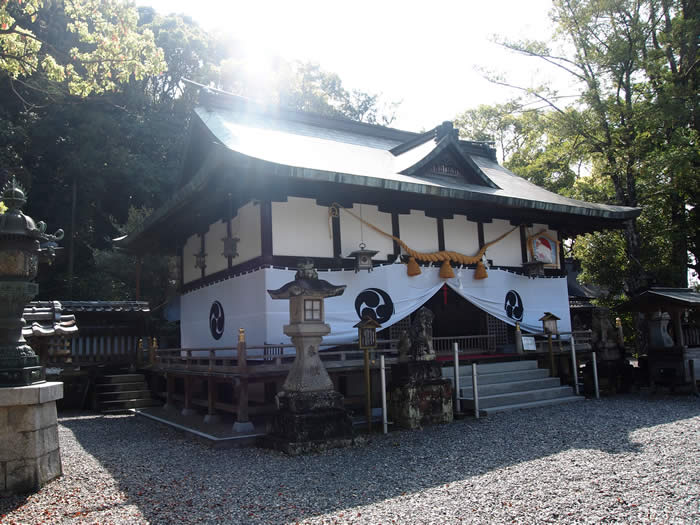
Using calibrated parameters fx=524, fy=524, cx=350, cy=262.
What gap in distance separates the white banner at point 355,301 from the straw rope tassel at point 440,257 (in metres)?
0.18

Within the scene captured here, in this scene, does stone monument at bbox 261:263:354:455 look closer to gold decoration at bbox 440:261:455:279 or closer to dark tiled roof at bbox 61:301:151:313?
gold decoration at bbox 440:261:455:279

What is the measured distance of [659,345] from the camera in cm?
1255

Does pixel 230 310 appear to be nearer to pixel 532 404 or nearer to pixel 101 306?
pixel 532 404

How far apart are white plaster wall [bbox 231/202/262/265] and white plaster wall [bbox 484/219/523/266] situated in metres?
6.14

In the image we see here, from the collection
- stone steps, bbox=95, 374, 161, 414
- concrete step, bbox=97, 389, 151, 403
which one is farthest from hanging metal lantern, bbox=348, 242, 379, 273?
concrete step, bbox=97, 389, 151, 403

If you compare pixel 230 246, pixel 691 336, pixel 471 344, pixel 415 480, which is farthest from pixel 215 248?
pixel 691 336

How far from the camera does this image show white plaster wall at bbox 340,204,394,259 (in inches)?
449

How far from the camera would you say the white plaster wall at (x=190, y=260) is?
48.0ft

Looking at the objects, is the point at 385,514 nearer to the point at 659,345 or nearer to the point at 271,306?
the point at 271,306

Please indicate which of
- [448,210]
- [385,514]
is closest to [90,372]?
[448,210]

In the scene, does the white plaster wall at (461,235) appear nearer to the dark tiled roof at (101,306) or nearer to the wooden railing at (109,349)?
the wooden railing at (109,349)

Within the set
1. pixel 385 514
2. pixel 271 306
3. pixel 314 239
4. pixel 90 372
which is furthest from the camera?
pixel 90 372

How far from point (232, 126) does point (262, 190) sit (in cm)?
262

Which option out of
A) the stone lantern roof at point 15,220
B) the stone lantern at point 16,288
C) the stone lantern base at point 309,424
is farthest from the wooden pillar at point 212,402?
the stone lantern roof at point 15,220
